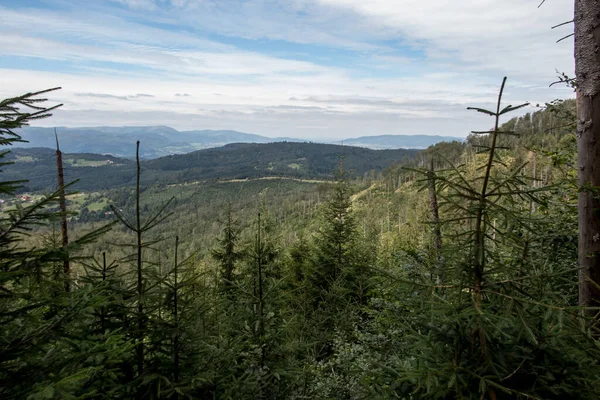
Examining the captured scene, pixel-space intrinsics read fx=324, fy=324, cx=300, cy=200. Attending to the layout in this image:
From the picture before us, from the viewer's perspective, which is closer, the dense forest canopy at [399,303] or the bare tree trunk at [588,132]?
the dense forest canopy at [399,303]

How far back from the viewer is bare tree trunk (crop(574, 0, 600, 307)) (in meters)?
4.04

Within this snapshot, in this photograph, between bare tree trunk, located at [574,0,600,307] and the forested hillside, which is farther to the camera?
bare tree trunk, located at [574,0,600,307]

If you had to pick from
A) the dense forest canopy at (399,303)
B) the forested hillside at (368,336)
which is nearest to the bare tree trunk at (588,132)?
the dense forest canopy at (399,303)

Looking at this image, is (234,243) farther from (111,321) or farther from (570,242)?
(570,242)

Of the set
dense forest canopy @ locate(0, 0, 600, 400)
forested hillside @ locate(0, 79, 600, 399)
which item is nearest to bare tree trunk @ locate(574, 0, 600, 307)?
dense forest canopy @ locate(0, 0, 600, 400)

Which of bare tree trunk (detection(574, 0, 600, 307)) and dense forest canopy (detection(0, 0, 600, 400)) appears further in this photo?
bare tree trunk (detection(574, 0, 600, 307))

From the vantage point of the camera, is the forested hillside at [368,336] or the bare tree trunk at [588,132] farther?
the bare tree trunk at [588,132]

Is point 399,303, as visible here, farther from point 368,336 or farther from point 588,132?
point 588,132

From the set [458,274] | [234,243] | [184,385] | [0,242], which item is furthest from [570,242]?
[234,243]

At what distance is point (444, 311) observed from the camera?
2512 millimetres

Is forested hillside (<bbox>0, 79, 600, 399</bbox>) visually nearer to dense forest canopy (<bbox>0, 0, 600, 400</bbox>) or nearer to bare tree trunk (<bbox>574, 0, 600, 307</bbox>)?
dense forest canopy (<bbox>0, 0, 600, 400</bbox>)

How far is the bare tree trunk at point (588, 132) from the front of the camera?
404cm

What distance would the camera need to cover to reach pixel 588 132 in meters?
4.16

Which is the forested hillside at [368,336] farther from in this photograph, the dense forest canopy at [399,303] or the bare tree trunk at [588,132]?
the bare tree trunk at [588,132]
